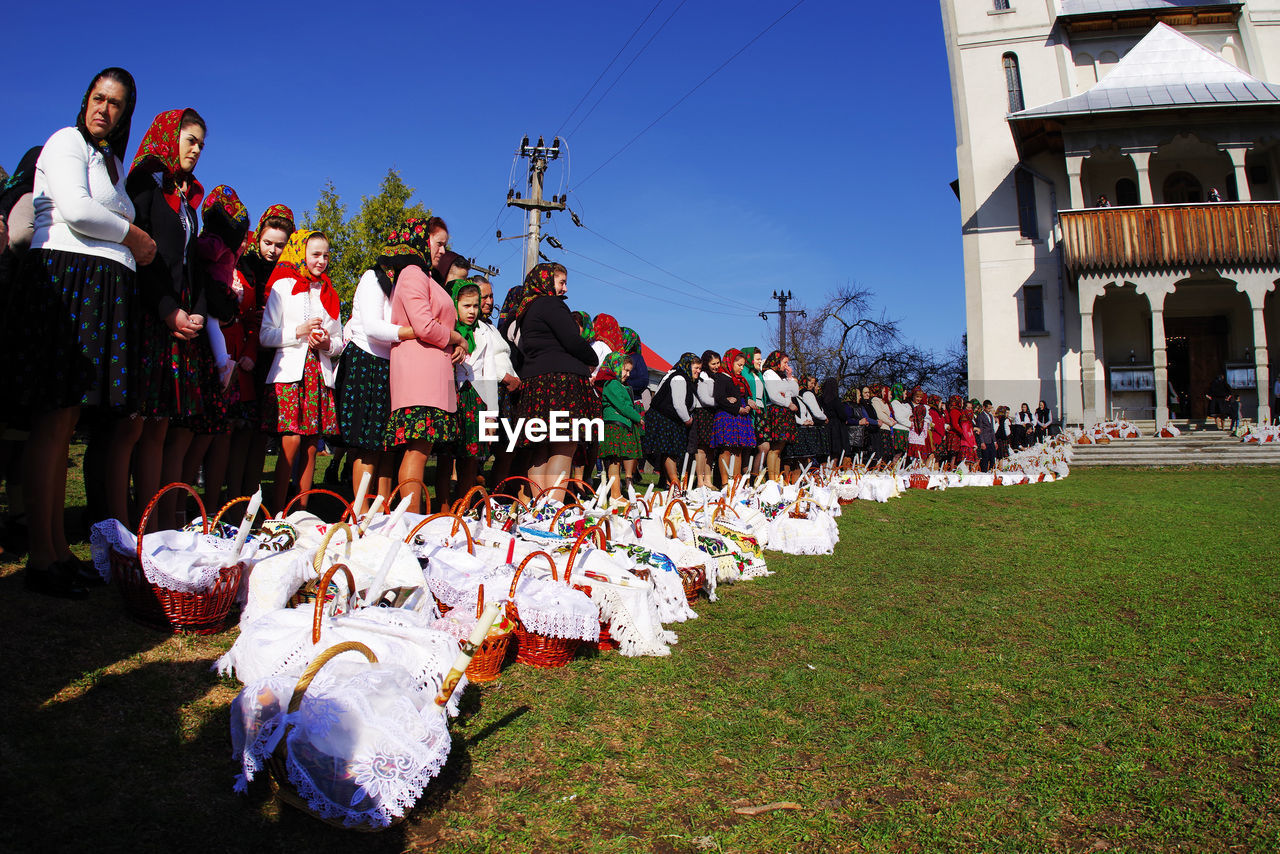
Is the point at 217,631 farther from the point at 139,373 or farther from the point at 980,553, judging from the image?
the point at 980,553

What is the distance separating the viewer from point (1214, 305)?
79.8ft

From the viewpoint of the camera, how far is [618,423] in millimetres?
7570

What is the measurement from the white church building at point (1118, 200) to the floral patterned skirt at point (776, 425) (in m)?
16.4

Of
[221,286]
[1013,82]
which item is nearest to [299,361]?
[221,286]

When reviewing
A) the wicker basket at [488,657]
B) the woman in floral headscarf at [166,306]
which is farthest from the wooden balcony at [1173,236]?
the wicker basket at [488,657]

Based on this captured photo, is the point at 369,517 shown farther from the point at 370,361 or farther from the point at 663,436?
the point at 663,436

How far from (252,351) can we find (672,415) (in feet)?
17.3

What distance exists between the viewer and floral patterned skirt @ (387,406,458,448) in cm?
440

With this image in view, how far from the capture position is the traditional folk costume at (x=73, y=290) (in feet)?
9.89

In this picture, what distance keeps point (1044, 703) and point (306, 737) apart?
246 cm

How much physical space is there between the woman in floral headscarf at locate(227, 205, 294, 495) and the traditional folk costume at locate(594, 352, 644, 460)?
321 centimetres

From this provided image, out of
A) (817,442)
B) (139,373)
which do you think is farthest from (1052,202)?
(139,373)

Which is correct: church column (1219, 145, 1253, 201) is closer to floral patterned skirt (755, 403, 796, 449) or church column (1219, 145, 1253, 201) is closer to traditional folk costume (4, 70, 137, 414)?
floral patterned skirt (755, 403, 796, 449)

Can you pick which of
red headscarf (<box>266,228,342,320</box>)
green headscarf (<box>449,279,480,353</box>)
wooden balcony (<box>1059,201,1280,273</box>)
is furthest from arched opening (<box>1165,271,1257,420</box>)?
red headscarf (<box>266,228,342,320</box>)
